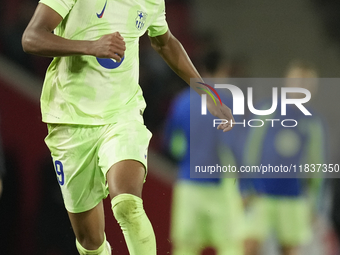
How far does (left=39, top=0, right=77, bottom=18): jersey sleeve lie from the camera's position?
1880 mm

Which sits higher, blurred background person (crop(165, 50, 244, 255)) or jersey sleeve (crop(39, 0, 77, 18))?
jersey sleeve (crop(39, 0, 77, 18))

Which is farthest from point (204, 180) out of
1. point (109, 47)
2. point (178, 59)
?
point (109, 47)

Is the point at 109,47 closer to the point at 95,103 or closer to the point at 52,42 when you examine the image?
the point at 52,42

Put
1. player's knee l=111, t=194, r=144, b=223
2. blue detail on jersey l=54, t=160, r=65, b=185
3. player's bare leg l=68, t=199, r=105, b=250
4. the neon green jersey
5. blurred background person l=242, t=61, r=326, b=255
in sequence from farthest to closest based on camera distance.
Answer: blurred background person l=242, t=61, r=326, b=255, player's bare leg l=68, t=199, r=105, b=250, blue detail on jersey l=54, t=160, r=65, b=185, the neon green jersey, player's knee l=111, t=194, r=144, b=223

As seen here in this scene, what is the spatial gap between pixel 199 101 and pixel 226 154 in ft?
1.15

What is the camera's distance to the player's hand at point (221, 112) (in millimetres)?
2504

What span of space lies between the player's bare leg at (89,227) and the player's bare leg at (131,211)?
56 cm

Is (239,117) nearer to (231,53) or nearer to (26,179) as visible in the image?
(231,53)

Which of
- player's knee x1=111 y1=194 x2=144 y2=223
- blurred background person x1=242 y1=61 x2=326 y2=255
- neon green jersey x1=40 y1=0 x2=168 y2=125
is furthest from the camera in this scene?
blurred background person x1=242 y1=61 x2=326 y2=255

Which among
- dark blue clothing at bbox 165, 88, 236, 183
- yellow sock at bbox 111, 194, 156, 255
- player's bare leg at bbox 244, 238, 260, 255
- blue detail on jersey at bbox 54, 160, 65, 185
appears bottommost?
player's bare leg at bbox 244, 238, 260, 255

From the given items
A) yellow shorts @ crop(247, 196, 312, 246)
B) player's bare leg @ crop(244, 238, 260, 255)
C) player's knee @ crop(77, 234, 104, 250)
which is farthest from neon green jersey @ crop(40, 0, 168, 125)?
player's bare leg @ crop(244, 238, 260, 255)

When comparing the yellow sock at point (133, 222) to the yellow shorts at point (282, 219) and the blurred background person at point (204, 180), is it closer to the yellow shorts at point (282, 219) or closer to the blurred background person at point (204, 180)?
the blurred background person at point (204, 180)

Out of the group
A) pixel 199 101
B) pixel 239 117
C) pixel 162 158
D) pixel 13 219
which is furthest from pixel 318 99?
pixel 13 219

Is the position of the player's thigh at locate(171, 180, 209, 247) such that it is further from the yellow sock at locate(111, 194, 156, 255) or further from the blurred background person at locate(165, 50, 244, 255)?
the yellow sock at locate(111, 194, 156, 255)
